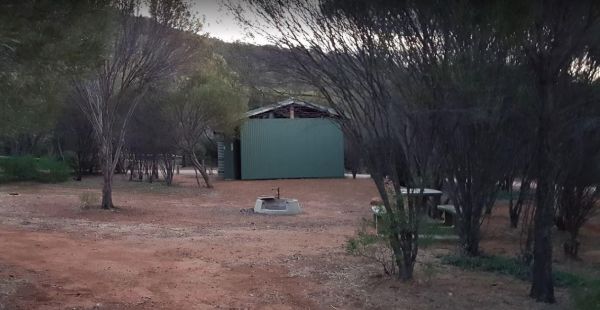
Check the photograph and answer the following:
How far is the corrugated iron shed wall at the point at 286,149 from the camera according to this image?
33.1 m

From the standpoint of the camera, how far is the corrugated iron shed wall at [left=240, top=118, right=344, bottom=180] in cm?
3309

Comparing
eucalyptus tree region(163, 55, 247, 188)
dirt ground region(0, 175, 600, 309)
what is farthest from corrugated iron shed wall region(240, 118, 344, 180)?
dirt ground region(0, 175, 600, 309)

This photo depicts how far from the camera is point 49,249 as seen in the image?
32.5 ft

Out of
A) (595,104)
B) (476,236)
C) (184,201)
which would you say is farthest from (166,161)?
(595,104)

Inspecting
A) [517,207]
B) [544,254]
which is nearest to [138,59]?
[517,207]

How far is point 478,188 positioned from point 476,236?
0.88 m

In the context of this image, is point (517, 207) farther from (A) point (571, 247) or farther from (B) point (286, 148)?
(B) point (286, 148)

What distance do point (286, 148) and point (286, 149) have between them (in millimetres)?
62

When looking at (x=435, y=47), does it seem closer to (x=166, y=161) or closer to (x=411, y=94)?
(x=411, y=94)

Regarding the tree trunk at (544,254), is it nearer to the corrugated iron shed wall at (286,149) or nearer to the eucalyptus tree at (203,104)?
the eucalyptus tree at (203,104)

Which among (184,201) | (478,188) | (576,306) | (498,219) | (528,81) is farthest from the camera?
(184,201)

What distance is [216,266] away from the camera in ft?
28.7

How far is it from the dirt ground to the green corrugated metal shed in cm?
1590

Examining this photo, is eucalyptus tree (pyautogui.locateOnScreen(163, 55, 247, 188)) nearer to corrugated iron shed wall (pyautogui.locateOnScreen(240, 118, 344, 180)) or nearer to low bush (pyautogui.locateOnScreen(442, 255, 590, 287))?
corrugated iron shed wall (pyautogui.locateOnScreen(240, 118, 344, 180))
